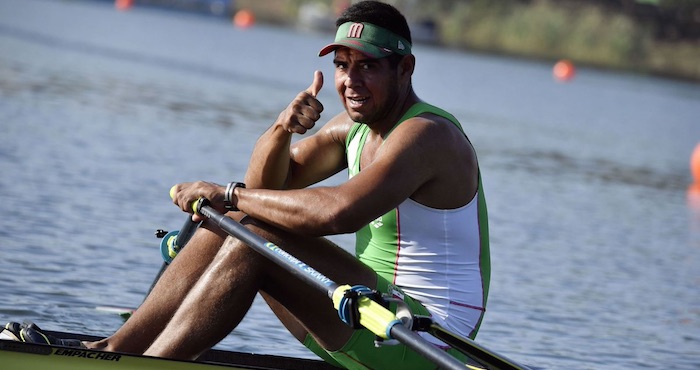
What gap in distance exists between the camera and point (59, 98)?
18.2 meters

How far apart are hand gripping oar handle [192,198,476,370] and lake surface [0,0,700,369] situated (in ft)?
8.37

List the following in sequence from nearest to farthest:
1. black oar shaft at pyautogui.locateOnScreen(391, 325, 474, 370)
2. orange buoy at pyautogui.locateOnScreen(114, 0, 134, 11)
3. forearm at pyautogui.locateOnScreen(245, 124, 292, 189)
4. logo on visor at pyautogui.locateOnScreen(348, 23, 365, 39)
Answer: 1. black oar shaft at pyautogui.locateOnScreen(391, 325, 474, 370)
2. logo on visor at pyautogui.locateOnScreen(348, 23, 365, 39)
3. forearm at pyautogui.locateOnScreen(245, 124, 292, 189)
4. orange buoy at pyautogui.locateOnScreen(114, 0, 134, 11)

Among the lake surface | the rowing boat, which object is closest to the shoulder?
the rowing boat

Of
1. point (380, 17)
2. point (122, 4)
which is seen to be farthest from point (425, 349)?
point (122, 4)

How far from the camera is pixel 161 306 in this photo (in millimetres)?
4703

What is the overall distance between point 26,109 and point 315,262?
1284 cm

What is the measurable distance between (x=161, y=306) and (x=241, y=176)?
8.88 meters

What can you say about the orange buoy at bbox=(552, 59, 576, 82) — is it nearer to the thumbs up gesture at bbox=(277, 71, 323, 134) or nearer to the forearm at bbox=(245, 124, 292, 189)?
the forearm at bbox=(245, 124, 292, 189)

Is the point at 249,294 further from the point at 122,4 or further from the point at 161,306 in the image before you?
the point at 122,4

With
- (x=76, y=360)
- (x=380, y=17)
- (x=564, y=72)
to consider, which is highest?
(x=564, y=72)

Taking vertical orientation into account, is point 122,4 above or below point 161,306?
above

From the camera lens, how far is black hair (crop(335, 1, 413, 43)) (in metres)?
4.77

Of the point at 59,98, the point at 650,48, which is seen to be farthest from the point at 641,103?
the point at 59,98

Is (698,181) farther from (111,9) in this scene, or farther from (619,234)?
(111,9)
